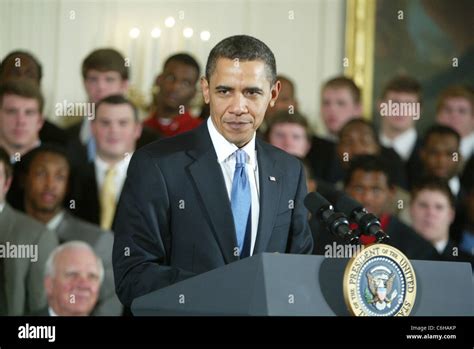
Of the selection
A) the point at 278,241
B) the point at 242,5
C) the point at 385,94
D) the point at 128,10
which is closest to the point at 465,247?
the point at 385,94

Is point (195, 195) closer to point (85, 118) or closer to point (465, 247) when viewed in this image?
point (85, 118)

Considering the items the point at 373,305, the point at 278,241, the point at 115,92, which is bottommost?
the point at 373,305

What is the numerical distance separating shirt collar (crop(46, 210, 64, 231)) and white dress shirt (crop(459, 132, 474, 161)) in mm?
2148

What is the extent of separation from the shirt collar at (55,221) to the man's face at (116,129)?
0.36m

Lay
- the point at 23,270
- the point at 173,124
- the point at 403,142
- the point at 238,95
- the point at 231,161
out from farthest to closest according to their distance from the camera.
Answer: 1. the point at 403,142
2. the point at 173,124
3. the point at 23,270
4. the point at 231,161
5. the point at 238,95

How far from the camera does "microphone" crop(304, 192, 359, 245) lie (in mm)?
2715

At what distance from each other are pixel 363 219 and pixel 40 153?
245 cm

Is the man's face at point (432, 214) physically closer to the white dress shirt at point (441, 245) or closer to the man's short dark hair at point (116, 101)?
the white dress shirt at point (441, 245)

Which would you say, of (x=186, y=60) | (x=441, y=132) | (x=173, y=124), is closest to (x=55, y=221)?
(x=173, y=124)

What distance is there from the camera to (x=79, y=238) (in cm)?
473

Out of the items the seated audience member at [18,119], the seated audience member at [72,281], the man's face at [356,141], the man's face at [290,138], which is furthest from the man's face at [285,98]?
the seated audience member at [72,281]

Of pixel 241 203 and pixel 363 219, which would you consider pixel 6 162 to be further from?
pixel 363 219

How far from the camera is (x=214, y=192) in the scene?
289 cm

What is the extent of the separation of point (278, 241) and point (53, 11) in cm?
285
